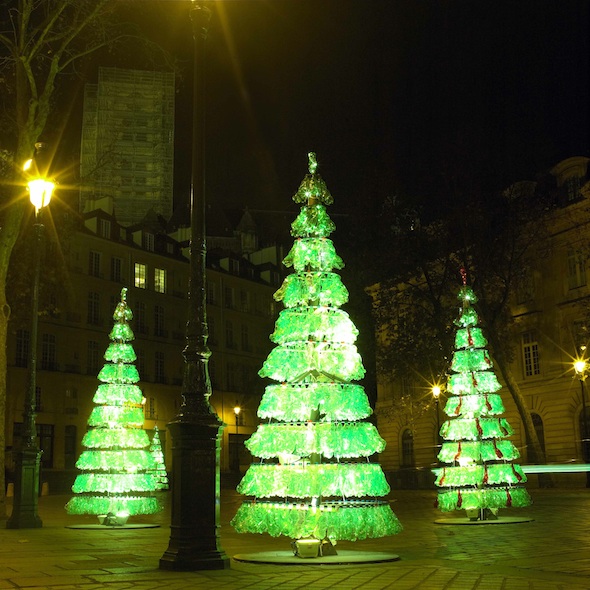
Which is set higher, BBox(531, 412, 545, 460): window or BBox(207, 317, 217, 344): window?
BBox(207, 317, 217, 344): window

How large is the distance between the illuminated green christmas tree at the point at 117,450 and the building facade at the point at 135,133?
215ft

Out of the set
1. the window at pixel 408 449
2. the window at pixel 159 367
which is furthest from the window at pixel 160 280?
the window at pixel 408 449

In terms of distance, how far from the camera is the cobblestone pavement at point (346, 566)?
28.0ft

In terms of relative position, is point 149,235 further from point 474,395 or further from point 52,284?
point 474,395

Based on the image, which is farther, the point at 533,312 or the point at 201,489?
the point at 533,312

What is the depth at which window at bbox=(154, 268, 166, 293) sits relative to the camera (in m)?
65.1

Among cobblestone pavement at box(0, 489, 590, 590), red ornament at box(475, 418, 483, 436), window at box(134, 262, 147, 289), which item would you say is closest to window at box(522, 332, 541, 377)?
red ornament at box(475, 418, 483, 436)

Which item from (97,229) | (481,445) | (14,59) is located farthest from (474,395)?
(97,229)

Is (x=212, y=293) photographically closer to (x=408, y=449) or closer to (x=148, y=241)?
(x=148, y=241)

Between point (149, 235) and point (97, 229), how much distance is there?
19.9 feet

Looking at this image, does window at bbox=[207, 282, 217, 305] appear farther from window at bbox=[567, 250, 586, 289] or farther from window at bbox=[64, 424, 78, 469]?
window at bbox=[567, 250, 586, 289]

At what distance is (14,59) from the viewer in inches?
803

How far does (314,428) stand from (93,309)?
4930 cm

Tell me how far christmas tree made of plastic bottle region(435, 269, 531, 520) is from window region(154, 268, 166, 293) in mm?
46452
